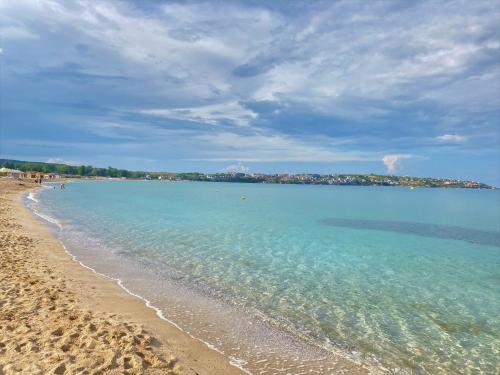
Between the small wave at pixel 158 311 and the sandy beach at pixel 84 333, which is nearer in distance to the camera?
the sandy beach at pixel 84 333

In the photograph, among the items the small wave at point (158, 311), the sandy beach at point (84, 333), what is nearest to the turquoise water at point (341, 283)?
the small wave at point (158, 311)

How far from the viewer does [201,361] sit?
28.8 ft

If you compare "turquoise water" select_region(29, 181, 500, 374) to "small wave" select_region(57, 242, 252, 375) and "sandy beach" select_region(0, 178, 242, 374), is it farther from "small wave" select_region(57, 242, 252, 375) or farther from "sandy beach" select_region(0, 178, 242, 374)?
"sandy beach" select_region(0, 178, 242, 374)

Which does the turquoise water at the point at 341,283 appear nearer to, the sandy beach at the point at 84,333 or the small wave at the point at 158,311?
the small wave at the point at 158,311

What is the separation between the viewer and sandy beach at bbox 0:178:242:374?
762cm

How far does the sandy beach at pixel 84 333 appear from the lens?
7.62 meters

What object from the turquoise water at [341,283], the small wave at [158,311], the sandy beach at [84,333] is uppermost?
the sandy beach at [84,333]

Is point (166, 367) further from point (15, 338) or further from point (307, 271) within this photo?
point (307, 271)

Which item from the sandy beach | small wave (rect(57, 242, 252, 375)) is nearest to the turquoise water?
small wave (rect(57, 242, 252, 375))

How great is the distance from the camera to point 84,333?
9.14m

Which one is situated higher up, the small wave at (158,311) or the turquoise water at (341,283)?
the small wave at (158,311)

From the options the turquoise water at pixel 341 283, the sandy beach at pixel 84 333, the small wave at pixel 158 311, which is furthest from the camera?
the turquoise water at pixel 341 283

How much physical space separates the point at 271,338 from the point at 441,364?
474 cm

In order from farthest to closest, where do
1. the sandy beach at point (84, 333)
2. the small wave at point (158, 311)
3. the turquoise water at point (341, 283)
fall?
1. the turquoise water at point (341, 283)
2. the small wave at point (158, 311)
3. the sandy beach at point (84, 333)
